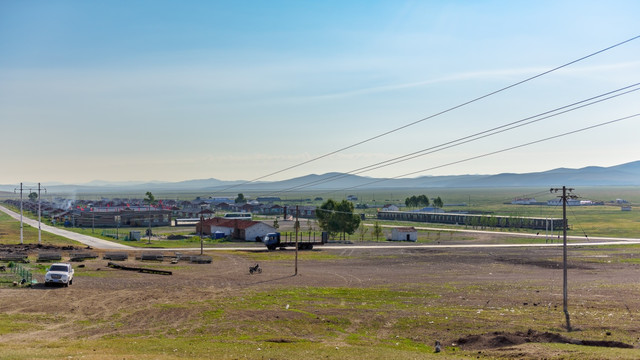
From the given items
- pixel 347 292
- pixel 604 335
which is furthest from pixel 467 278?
pixel 604 335

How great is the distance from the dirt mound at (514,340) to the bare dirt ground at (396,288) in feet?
0.18

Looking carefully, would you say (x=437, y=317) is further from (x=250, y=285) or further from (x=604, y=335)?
(x=250, y=285)

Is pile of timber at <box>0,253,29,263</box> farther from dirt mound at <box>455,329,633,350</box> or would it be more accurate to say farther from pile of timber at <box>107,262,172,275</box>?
dirt mound at <box>455,329,633,350</box>

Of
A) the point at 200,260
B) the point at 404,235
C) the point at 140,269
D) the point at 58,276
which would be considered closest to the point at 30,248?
the point at 200,260

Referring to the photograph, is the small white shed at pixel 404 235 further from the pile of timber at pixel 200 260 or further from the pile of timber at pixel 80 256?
the pile of timber at pixel 80 256

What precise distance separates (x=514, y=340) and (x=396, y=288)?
19852 mm

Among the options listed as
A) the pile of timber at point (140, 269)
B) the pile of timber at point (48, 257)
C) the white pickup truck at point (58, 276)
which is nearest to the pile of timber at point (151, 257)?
the pile of timber at point (140, 269)

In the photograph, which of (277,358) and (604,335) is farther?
(604,335)

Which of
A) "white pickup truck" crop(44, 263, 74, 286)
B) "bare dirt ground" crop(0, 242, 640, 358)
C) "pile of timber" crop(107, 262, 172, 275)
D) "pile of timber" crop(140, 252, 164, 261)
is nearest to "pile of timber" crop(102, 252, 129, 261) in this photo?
"bare dirt ground" crop(0, 242, 640, 358)

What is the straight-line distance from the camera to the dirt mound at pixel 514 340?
96.8 feet

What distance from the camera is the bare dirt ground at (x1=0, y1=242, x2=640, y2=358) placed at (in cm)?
3184

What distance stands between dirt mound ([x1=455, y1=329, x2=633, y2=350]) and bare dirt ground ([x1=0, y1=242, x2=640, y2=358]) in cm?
5

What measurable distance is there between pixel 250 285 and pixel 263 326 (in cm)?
1695

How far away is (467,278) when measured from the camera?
185 ft
